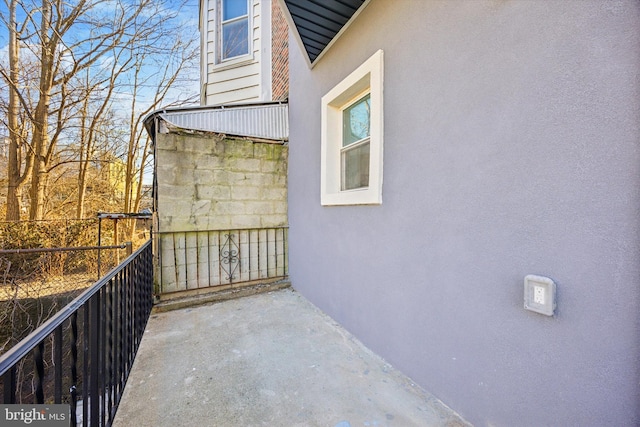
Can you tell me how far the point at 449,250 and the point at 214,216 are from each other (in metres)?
2.88

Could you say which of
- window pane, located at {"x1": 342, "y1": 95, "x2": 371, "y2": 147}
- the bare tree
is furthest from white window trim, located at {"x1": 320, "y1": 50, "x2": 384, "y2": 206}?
the bare tree

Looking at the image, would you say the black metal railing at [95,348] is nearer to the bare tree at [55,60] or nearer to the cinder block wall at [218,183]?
the cinder block wall at [218,183]

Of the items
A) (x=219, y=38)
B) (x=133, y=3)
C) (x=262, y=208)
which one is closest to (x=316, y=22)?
(x=262, y=208)

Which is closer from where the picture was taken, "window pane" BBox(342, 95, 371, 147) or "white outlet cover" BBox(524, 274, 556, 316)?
"white outlet cover" BBox(524, 274, 556, 316)

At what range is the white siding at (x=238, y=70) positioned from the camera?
4.98 m

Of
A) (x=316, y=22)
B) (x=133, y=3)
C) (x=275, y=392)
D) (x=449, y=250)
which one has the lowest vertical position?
(x=275, y=392)

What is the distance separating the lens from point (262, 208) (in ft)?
12.5

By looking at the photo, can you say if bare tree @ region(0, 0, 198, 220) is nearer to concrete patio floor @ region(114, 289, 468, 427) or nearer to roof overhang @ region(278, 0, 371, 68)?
roof overhang @ region(278, 0, 371, 68)

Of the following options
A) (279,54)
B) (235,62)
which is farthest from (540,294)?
(235,62)

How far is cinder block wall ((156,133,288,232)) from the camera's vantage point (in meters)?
3.23

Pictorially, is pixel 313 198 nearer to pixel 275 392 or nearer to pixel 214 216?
pixel 214 216

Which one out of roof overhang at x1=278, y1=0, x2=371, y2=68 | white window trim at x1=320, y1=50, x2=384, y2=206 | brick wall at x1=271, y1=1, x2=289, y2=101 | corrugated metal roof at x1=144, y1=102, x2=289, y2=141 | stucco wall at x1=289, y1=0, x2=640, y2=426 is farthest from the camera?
brick wall at x1=271, y1=1, x2=289, y2=101

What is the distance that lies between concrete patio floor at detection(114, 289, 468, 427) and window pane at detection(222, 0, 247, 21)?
5639mm

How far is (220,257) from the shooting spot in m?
3.56
